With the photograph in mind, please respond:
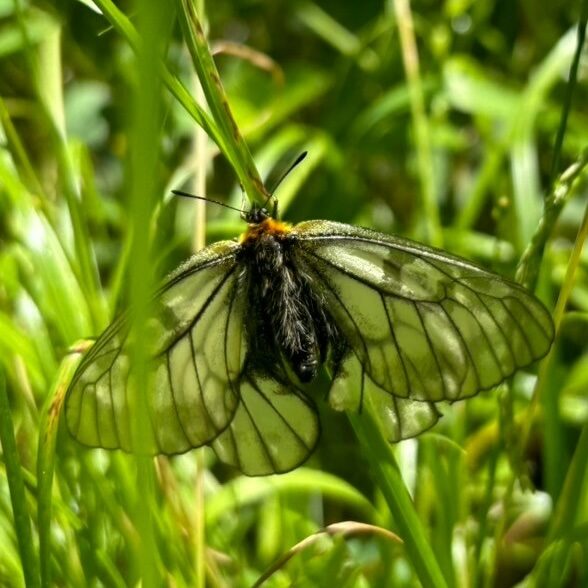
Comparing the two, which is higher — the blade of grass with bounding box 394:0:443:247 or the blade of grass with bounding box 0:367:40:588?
the blade of grass with bounding box 394:0:443:247

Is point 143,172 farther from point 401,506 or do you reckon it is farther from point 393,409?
point 393,409

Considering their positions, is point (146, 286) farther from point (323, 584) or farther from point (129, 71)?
point (129, 71)

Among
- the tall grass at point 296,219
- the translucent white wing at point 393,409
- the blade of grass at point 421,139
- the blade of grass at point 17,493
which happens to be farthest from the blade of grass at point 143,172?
the blade of grass at point 421,139

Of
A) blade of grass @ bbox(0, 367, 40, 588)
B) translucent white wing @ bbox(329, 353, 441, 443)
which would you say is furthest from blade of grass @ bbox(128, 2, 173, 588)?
translucent white wing @ bbox(329, 353, 441, 443)

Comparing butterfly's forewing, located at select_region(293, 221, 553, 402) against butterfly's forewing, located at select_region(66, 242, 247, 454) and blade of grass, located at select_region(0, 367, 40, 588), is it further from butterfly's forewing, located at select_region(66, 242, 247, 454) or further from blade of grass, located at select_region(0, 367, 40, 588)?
blade of grass, located at select_region(0, 367, 40, 588)

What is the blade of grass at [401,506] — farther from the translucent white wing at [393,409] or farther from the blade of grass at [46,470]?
the blade of grass at [46,470]

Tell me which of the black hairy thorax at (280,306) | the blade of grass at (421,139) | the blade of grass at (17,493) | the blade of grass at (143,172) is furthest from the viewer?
the blade of grass at (421,139)

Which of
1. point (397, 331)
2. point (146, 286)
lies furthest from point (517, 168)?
point (146, 286)
